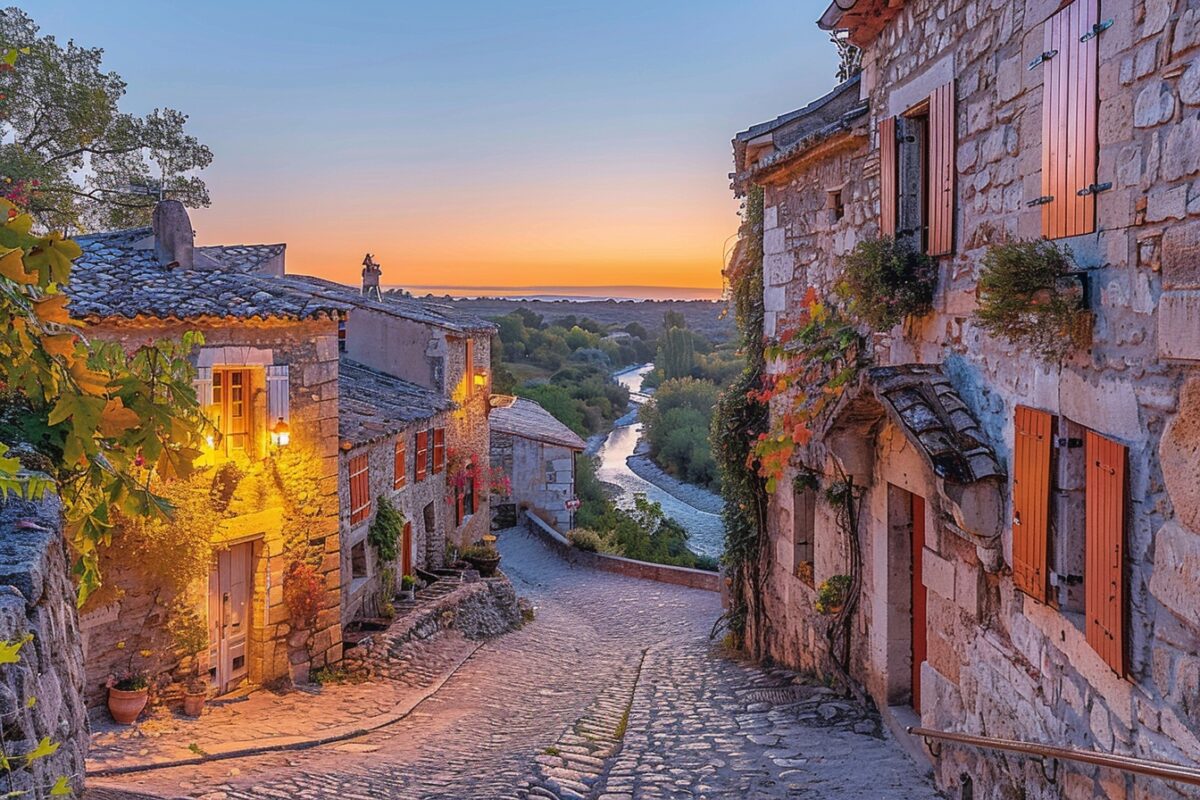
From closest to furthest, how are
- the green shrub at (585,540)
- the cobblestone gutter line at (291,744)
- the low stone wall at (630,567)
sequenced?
1. the cobblestone gutter line at (291,744)
2. the low stone wall at (630,567)
3. the green shrub at (585,540)

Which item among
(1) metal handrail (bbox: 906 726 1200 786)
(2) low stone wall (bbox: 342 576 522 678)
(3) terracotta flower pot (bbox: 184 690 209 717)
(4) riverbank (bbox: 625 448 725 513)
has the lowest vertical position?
(4) riverbank (bbox: 625 448 725 513)

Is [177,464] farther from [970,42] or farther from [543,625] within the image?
[543,625]

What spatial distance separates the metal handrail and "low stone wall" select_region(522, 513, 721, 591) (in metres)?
15.3

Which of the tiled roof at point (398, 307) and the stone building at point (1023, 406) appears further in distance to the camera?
the tiled roof at point (398, 307)

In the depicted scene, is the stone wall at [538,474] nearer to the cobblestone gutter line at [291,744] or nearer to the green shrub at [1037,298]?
the cobblestone gutter line at [291,744]

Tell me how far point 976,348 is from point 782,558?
4611mm

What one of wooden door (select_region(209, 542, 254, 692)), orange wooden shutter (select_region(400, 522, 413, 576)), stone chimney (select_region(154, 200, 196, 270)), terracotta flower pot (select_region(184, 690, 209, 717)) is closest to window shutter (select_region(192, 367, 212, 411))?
wooden door (select_region(209, 542, 254, 692))

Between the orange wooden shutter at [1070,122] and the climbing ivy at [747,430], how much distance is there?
18.0 ft

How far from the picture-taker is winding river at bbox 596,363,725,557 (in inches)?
1164

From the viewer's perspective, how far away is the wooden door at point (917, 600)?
7.03m

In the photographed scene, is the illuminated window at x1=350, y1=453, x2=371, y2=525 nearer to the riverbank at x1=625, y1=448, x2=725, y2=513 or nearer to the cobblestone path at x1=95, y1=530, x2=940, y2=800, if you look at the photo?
the cobblestone path at x1=95, y1=530, x2=940, y2=800

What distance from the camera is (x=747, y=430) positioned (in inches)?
409

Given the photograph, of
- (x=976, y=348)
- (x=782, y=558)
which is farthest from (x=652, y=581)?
(x=976, y=348)

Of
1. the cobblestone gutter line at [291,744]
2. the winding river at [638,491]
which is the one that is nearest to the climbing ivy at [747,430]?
the cobblestone gutter line at [291,744]
